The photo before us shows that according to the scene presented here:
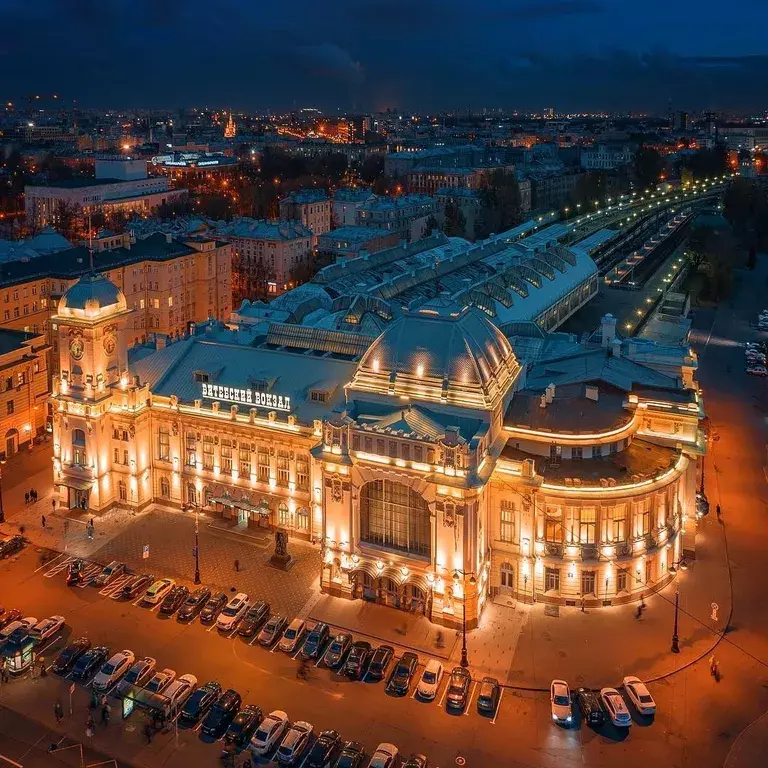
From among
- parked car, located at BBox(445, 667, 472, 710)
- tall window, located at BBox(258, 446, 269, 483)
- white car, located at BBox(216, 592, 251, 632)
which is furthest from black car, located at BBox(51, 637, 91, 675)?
parked car, located at BBox(445, 667, 472, 710)

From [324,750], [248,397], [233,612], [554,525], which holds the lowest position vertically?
[324,750]

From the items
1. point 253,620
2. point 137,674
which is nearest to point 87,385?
point 253,620

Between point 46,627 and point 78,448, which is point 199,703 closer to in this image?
point 46,627

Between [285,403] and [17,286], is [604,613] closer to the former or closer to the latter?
[285,403]

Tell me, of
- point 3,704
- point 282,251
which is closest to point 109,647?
point 3,704

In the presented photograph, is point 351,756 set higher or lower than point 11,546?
lower
